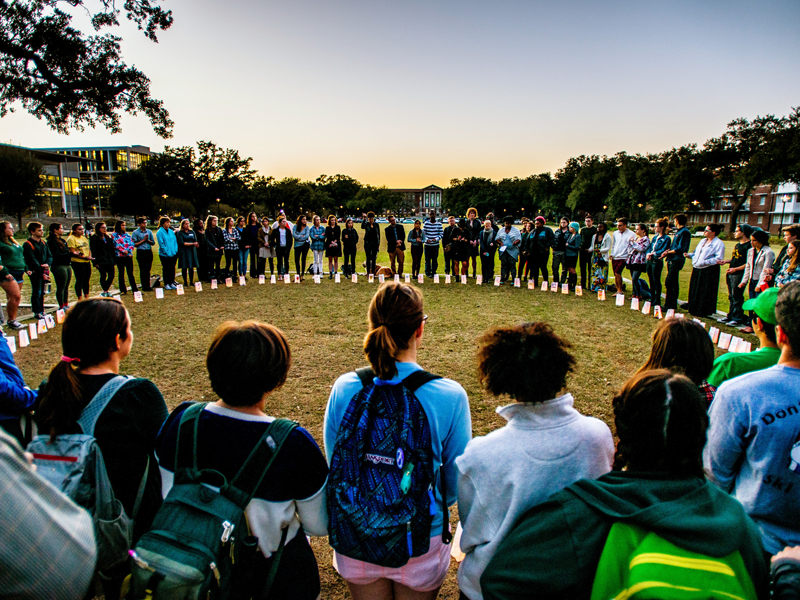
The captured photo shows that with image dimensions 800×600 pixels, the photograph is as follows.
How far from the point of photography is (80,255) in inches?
374

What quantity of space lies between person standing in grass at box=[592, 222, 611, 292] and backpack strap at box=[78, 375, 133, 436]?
1119 cm

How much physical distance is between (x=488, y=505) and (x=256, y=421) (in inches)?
34.0

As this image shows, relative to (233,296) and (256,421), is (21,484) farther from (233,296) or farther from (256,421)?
(233,296)

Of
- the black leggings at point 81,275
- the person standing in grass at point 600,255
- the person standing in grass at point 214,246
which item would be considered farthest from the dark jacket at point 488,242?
the black leggings at point 81,275

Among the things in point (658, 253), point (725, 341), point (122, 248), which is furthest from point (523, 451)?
point (122, 248)

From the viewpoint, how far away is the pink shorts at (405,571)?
66.4 inches

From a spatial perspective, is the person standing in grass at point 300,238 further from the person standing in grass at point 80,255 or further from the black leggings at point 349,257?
the person standing in grass at point 80,255

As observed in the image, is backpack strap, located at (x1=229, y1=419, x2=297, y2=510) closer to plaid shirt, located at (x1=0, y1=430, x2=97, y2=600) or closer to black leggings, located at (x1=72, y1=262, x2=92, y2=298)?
plaid shirt, located at (x1=0, y1=430, x2=97, y2=600)

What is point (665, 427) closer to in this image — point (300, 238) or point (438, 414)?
point (438, 414)

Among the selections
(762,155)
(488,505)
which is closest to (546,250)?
(488,505)

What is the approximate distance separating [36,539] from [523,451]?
4.20ft

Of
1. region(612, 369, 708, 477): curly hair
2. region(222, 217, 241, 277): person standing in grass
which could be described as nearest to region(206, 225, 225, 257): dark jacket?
region(222, 217, 241, 277): person standing in grass

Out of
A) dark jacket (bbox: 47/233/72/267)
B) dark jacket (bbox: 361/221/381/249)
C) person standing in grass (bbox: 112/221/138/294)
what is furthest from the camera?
dark jacket (bbox: 361/221/381/249)

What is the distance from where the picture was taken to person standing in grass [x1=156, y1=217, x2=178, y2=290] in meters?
11.1
